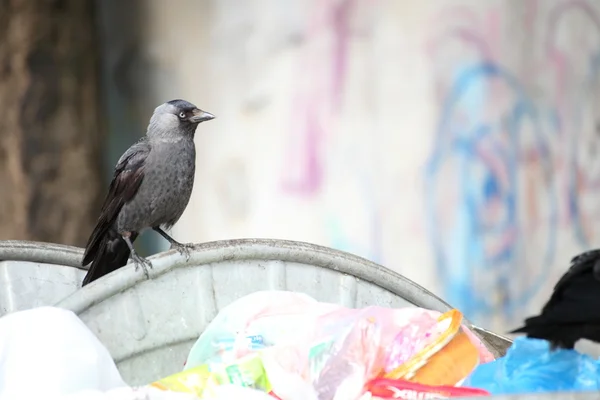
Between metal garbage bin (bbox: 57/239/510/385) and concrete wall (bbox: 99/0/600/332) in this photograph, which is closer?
metal garbage bin (bbox: 57/239/510/385)

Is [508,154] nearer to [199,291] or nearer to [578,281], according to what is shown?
[199,291]

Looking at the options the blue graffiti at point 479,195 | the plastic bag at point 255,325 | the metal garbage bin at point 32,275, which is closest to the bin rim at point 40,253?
the metal garbage bin at point 32,275

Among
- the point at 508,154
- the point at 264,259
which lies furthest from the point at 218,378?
the point at 508,154

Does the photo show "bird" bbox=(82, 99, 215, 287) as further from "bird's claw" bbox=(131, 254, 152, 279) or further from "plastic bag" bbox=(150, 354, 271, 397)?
"plastic bag" bbox=(150, 354, 271, 397)

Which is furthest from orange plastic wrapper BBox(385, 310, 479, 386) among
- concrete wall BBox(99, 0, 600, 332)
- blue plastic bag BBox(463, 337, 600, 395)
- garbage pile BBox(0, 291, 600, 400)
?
concrete wall BBox(99, 0, 600, 332)

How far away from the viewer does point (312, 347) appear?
2.11m

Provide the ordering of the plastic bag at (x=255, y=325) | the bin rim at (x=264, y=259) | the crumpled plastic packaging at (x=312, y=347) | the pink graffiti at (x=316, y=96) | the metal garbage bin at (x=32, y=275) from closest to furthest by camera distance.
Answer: the crumpled plastic packaging at (x=312, y=347) < the plastic bag at (x=255, y=325) < the bin rim at (x=264, y=259) < the metal garbage bin at (x=32, y=275) < the pink graffiti at (x=316, y=96)

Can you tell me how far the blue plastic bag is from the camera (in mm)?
1888

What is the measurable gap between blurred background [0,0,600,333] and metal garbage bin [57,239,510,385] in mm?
1987

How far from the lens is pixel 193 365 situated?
2240 millimetres

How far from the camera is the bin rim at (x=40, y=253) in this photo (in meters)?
2.93

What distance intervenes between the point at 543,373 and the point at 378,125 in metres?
2.82

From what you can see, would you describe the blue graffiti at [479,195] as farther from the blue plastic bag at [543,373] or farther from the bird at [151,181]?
the blue plastic bag at [543,373]

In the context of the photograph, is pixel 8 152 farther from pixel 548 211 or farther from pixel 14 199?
pixel 548 211
